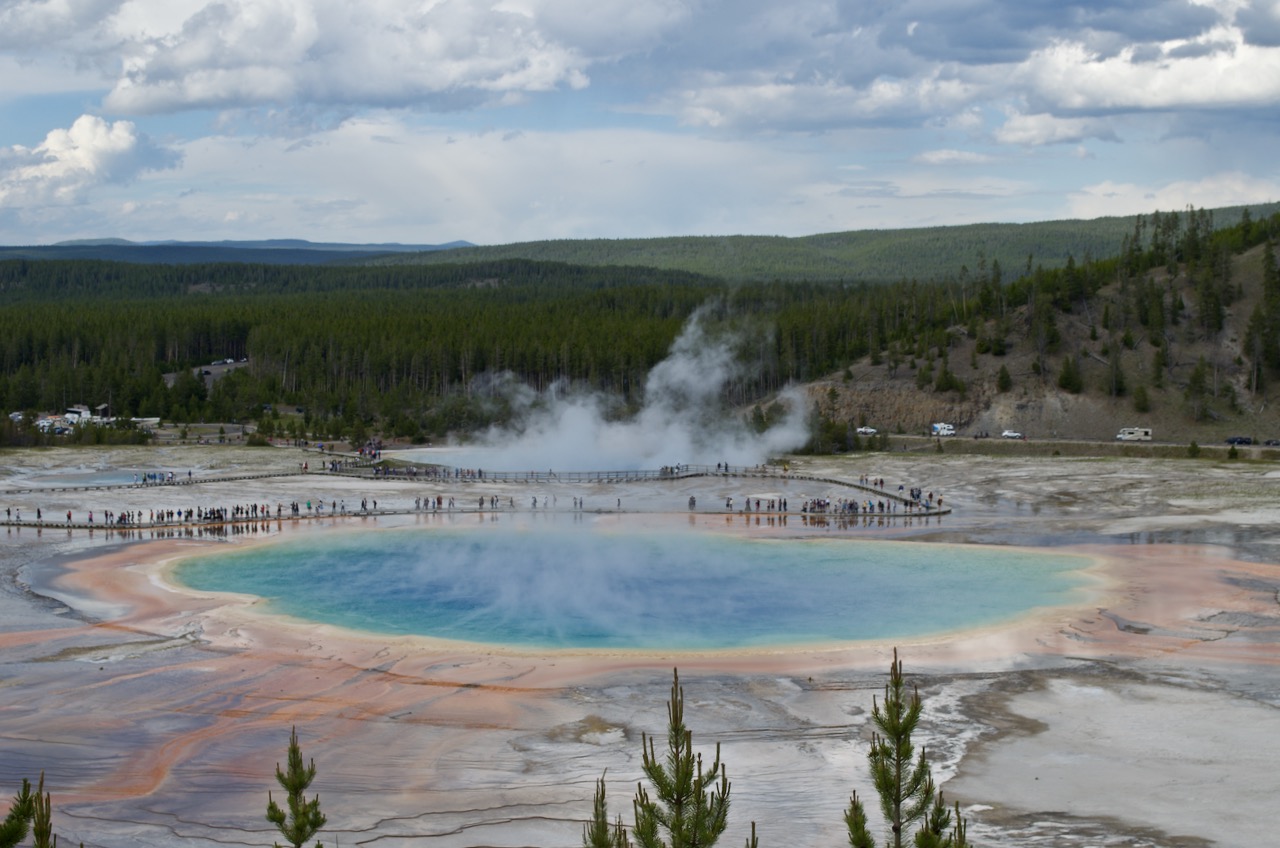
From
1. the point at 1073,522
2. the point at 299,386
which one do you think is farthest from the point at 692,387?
the point at 1073,522

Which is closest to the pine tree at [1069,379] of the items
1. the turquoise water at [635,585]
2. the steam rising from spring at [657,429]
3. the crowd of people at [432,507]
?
the steam rising from spring at [657,429]

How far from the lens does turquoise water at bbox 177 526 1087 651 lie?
28359 millimetres

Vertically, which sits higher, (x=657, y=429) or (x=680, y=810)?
(x=680, y=810)

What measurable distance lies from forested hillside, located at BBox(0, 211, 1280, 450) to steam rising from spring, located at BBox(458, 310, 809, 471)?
165 cm

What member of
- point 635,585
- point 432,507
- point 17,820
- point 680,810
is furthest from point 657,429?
point 17,820

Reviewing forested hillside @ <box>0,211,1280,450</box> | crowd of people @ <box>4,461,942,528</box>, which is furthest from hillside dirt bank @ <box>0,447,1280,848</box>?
forested hillside @ <box>0,211,1280,450</box>

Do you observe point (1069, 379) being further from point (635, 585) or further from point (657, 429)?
point (635, 585)

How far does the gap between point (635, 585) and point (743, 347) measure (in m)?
54.0

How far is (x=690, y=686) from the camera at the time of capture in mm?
23344

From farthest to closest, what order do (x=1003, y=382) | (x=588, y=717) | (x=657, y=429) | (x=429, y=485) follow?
(x=1003, y=382), (x=657, y=429), (x=429, y=485), (x=588, y=717)

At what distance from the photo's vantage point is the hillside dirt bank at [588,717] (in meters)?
17.0

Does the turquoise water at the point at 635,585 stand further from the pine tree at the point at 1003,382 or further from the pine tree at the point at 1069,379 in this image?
the pine tree at the point at 1003,382

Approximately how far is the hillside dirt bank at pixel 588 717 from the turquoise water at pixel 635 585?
1.29 meters

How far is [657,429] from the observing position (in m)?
69.8
